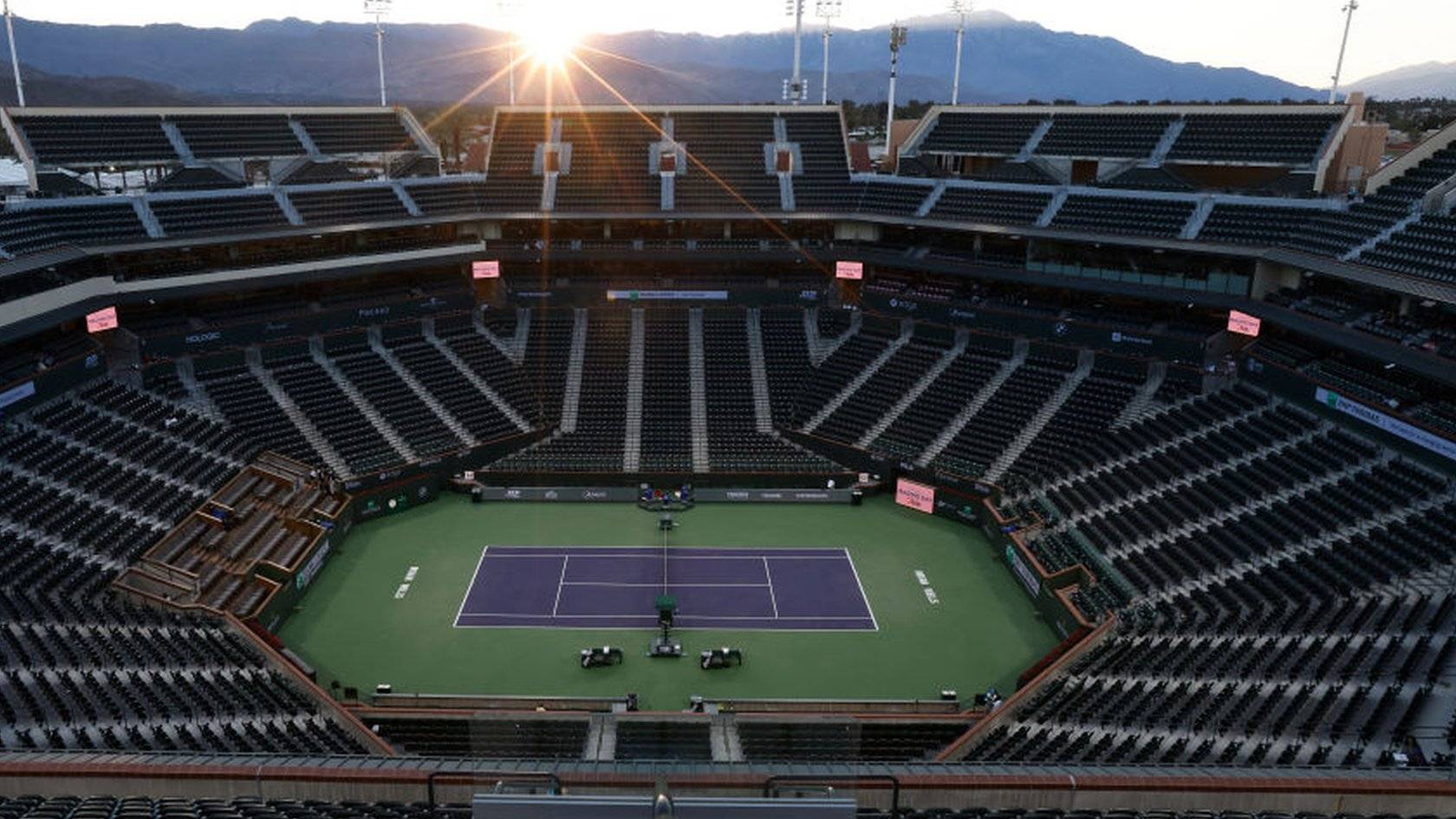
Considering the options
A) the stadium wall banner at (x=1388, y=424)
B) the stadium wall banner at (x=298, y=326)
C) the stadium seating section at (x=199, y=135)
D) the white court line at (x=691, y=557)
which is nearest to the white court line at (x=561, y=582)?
the white court line at (x=691, y=557)

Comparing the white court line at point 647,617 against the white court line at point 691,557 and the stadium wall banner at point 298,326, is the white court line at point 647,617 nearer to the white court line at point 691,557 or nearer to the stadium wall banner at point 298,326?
the white court line at point 691,557

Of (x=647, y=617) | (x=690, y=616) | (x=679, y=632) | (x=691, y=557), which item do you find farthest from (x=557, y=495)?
(x=679, y=632)

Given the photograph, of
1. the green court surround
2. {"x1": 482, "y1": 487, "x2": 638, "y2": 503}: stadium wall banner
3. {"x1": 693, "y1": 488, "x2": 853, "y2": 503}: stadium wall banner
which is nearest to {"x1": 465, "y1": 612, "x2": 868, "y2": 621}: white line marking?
the green court surround

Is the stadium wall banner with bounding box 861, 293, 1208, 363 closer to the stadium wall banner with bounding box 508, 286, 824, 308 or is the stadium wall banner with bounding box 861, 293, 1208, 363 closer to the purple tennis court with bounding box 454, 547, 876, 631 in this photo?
the stadium wall banner with bounding box 508, 286, 824, 308

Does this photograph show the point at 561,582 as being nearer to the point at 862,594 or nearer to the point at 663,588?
the point at 663,588

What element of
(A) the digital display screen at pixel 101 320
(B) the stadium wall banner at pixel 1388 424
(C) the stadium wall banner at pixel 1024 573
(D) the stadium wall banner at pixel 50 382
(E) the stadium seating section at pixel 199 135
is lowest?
(C) the stadium wall banner at pixel 1024 573
